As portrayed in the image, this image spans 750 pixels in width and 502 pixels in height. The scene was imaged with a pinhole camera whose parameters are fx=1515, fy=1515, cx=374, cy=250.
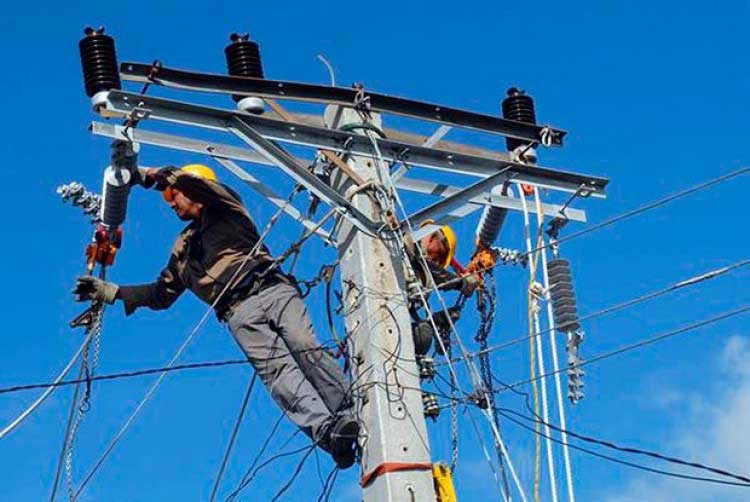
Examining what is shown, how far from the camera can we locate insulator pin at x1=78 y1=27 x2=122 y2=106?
8914 mm

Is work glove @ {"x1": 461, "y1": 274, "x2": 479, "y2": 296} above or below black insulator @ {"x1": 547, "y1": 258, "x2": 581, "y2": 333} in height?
above

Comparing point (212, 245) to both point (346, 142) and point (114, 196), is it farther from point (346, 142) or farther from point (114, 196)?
point (346, 142)

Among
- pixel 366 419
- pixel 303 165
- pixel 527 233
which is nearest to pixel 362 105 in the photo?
pixel 303 165

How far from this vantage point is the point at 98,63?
900cm

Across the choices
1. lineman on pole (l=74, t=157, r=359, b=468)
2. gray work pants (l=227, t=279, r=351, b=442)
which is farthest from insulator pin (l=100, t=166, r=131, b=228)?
gray work pants (l=227, t=279, r=351, b=442)

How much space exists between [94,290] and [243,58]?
1.78 m

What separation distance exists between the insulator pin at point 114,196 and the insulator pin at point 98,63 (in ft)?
1.76

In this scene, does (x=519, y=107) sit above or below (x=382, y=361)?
above

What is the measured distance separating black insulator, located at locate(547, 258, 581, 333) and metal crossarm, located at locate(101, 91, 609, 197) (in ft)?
1.72

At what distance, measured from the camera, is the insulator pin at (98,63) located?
891 cm

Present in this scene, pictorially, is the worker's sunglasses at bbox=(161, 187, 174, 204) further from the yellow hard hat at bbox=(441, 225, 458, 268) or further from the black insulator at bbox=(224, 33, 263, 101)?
the yellow hard hat at bbox=(441, 225, 458, 268)

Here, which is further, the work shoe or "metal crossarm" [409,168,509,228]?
"metal crossarm" [409,168,509,228]

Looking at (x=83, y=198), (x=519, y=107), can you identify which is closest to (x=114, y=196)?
(x=83, y=198)

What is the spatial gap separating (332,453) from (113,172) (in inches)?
86.0
